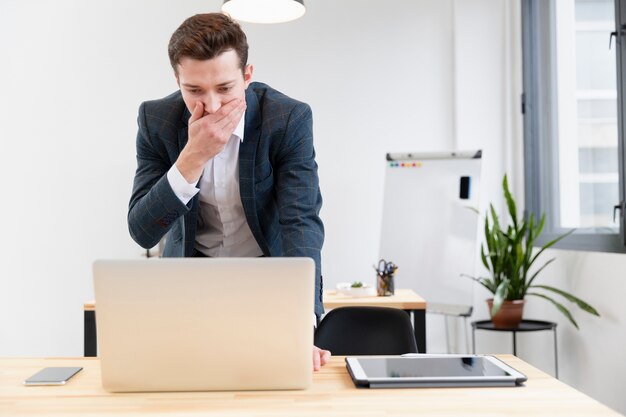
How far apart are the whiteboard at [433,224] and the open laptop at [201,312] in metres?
3.05

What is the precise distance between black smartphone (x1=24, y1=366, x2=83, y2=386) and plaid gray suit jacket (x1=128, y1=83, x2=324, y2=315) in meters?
0.44

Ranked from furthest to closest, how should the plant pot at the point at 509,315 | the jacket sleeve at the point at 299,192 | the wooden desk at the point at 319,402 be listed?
1. the plant pot at the point at 509,315
2. the jacket sleeve at the point at 299,192
3. the wooden desk at the point at 319,402

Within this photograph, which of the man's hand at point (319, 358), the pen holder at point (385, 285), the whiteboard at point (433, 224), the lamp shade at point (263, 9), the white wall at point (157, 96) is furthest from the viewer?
the white wall at point (157, 96)

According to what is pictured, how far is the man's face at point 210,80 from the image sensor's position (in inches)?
64.0

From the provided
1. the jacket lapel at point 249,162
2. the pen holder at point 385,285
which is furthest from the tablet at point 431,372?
the pen holder at point 385,285

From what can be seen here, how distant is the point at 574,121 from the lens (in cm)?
396

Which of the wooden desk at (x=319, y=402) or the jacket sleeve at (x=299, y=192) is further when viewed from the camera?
the jacket sleeve at (x=299, y=192)

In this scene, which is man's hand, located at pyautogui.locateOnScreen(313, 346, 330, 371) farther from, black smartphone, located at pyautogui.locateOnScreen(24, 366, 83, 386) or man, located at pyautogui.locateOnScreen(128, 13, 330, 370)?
black smartphone, located at pyautogui.locateOnScreen(24, 366, 83, 386)

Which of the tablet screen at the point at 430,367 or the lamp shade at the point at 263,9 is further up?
the lamp shade at the point at 263,9

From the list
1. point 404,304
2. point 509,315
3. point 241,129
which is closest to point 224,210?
point 241,129

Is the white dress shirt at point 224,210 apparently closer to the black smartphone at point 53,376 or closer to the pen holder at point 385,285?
the black smartphone at point 53,376

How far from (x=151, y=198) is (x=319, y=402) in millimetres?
634

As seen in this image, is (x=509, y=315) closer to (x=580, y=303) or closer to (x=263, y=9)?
(x=580, y=303)

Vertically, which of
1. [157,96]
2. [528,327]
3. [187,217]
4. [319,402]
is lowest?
[528,327]
